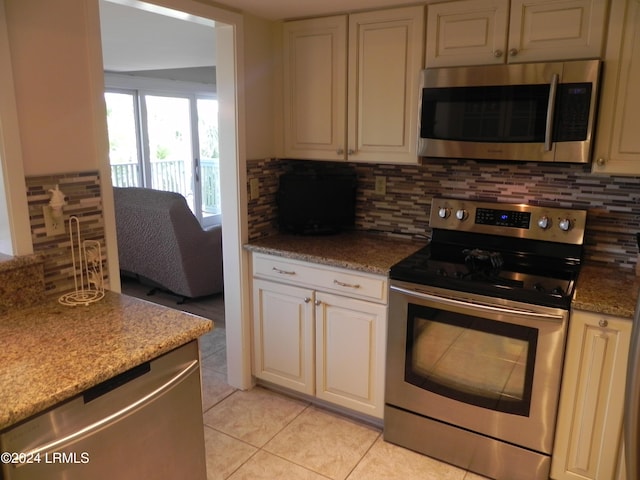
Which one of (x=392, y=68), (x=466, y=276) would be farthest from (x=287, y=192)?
(x=466, y=276)

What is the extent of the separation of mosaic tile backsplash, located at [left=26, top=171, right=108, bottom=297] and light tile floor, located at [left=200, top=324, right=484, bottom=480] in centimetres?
109

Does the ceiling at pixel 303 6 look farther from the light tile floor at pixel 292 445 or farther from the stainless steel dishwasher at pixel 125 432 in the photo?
the light tile floor at pixel 292 445

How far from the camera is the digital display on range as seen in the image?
240cm

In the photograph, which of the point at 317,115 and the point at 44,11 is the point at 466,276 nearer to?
the point at 317,115

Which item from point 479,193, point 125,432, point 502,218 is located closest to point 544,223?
point 502,218

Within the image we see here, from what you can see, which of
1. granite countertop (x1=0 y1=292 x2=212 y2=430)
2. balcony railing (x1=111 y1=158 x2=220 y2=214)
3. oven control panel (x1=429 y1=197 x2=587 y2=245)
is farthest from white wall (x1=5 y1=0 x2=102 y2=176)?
balcony railing (x1=111 y1=158 x2=220 y2=214)

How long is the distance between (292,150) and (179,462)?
1.75 m

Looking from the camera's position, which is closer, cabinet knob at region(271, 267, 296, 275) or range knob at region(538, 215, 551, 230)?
range knob at region(538, 215, 551, 230)

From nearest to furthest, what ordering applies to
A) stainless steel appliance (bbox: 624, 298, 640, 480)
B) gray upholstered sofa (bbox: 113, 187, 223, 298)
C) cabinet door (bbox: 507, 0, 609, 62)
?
stainless steel appliance (bbox: 624, 298, 640, 480)
cabinet door (bbox: 507, 0, 609, 62)
gray upholstered sofa (bbox: 113, 187, 223, 298)

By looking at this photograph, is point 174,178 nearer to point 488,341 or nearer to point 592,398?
point 488,341

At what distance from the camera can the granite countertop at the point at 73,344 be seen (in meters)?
1.20

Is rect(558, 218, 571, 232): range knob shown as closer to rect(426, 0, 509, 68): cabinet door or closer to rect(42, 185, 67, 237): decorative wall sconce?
rect(426, 0, 509, 68): cabinet door

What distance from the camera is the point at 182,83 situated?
19.9 ft

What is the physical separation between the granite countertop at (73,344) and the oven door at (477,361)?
1020 mm
